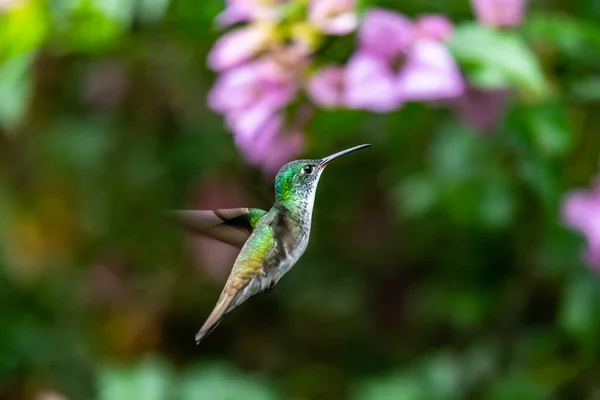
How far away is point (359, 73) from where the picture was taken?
→ 0.92 meters

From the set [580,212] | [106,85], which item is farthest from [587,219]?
[106,85]

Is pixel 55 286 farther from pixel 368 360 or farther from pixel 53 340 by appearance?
pixel 368 360

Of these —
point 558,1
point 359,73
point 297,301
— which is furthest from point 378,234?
point 359,73

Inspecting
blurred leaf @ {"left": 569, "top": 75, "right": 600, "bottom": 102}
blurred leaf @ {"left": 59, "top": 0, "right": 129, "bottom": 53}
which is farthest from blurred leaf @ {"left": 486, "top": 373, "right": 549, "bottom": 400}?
blurred leaf @ {"left": 59, "top": 0, "right": 129, "bottom": 53}

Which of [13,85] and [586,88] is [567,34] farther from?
[13,85]

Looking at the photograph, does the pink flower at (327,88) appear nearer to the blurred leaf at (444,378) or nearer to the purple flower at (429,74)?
the purple flower at (429,74)

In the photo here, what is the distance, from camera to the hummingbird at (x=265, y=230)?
1.57 feet

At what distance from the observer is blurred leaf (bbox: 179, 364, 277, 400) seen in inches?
58.7

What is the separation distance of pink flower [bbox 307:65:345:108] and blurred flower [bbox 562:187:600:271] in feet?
1.54

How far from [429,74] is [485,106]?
0.16 metres

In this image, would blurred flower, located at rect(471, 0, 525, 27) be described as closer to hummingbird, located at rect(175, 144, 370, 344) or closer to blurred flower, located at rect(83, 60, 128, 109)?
hummingbird, located at rect(175, 144, 370, 344)

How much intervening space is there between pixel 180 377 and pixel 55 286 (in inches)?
19.1

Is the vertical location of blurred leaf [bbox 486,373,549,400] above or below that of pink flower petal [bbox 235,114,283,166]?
below

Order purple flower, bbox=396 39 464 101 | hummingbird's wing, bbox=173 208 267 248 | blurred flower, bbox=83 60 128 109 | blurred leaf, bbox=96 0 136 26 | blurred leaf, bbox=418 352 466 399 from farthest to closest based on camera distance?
1. blurred flower, bbox=83 60 128 109
2. blurred leaf, bbox=418 352 466 399
3. blurred leaf, bbox=96 0 136 26
4. purple flower, bbox=396 39 464 101
5. hummingbird's wing, bbox=173 208 267 248
